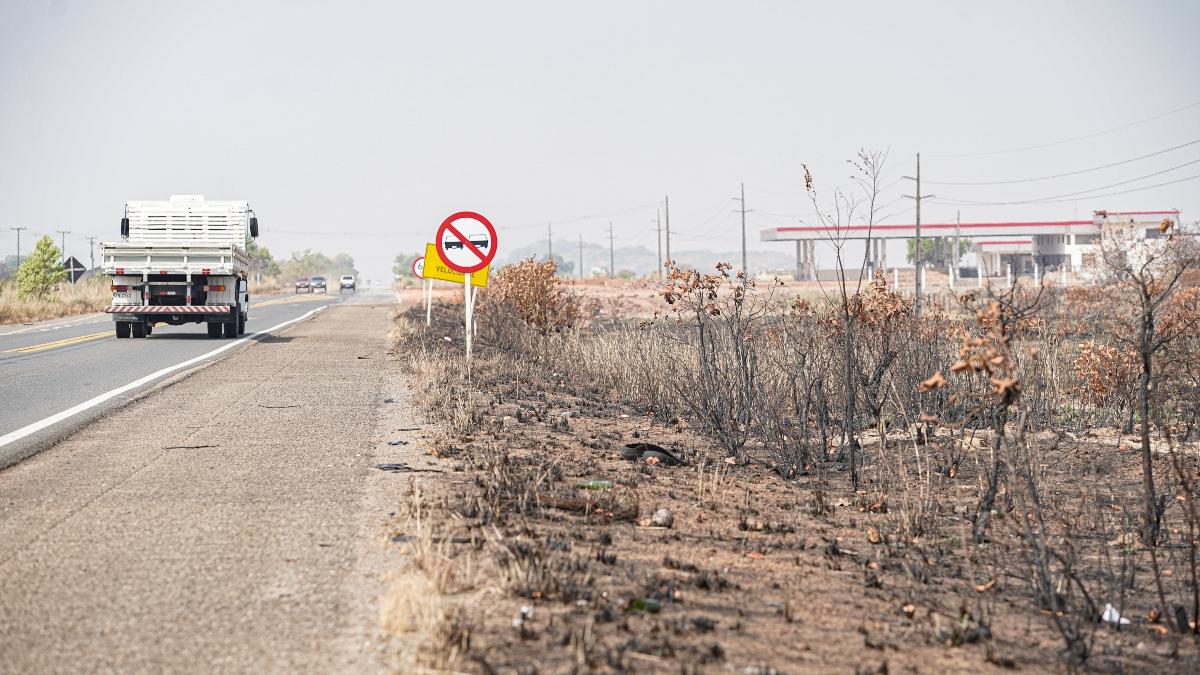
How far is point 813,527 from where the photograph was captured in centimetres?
705

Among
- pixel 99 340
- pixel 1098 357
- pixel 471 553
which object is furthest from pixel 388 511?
pixel 99 340

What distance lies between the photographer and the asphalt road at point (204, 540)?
4.12m

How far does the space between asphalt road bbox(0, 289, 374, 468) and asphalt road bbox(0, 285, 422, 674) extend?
0.27 m

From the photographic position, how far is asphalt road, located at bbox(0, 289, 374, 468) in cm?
997

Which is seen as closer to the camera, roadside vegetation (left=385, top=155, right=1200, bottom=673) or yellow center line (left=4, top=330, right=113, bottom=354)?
roadside vegetation (left=385, top=155, right=1200, bottom=673)

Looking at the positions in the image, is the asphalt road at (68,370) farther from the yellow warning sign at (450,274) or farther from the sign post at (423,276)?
the sign post at (423,276)

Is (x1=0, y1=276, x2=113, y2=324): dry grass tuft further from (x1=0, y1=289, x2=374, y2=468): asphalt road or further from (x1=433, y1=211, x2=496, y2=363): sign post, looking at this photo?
(x1=433, y1=211, x2=496, y2=363): sign post

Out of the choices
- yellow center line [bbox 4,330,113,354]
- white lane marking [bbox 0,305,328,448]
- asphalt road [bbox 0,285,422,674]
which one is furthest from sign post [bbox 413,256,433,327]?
asphalt road [bbox 0,285,422,674]

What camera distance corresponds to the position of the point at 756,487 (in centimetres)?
849

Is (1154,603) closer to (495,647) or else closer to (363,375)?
(495,647)

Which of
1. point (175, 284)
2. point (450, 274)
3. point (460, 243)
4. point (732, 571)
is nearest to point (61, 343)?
Answer: point (175, 284)

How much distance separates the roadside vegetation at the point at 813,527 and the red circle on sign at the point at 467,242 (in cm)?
245

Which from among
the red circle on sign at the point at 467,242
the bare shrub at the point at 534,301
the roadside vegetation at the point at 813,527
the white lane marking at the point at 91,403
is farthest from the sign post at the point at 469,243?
the bare shrub at the point at 534,301

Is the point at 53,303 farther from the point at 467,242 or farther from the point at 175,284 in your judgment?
the point at 467,242
